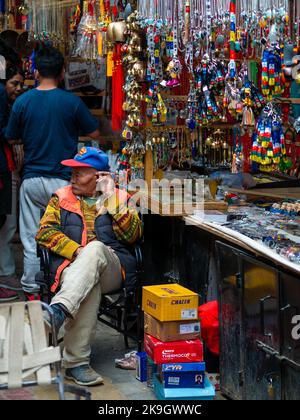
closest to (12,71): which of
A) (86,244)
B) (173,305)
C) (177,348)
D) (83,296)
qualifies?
(86,244)

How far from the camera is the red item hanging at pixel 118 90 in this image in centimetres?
660

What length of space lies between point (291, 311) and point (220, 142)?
2.88 meters

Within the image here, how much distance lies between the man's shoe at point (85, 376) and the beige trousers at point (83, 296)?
0.04m

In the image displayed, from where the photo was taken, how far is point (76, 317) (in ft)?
17.2

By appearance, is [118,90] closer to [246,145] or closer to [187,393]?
[246,145]

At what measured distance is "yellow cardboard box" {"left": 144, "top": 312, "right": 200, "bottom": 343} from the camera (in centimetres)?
497

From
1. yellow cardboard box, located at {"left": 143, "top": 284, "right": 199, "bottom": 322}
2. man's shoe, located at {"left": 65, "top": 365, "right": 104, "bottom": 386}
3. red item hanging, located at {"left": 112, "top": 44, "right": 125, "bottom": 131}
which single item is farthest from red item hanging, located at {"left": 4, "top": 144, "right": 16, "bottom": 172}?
yellow cardboard box, located at {"left": 143, "top": 284, "right": 199, "bottom": 322}

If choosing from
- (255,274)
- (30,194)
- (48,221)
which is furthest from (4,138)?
(255,274)

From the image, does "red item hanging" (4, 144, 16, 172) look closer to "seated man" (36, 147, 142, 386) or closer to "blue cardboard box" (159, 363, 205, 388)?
"seated man" (36, 147, 142, 386)

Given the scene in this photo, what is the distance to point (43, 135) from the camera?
6512 mm

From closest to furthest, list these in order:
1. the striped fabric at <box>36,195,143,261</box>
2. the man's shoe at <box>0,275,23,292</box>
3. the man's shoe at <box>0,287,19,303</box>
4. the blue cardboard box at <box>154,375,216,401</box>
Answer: the blue cardboard box at <box>154,375,216,401</box>, the striped fabric at <box>36,195,143,261</box>, the man's shoe at <box>0,287,19,303</box>, the man's shoe at <box>0,275,23,292</box>

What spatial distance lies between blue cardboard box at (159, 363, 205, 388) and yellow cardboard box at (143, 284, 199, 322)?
257mm

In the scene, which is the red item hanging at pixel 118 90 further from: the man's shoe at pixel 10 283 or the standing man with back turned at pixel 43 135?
the man's shoe at pixel 10 283

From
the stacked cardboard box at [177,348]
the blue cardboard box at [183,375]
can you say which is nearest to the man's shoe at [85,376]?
the stacked cardboard box at [177,348]
